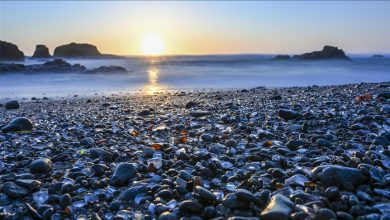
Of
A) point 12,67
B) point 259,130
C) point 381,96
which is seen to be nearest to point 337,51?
point 12,67

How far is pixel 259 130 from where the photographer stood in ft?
17.3

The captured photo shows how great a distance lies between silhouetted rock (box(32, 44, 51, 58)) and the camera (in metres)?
74.6

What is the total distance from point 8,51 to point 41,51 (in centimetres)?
2159

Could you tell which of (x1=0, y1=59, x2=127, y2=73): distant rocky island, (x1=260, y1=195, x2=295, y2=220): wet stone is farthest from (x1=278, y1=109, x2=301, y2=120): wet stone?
(x1=0, y1=59, x2=127, y2=73): distant rocky island

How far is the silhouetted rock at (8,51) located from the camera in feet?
176

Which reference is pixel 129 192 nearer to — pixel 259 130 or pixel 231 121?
pixel 259 130

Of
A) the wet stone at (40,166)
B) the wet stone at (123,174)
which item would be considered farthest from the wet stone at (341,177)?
the wet stone at (40,166)

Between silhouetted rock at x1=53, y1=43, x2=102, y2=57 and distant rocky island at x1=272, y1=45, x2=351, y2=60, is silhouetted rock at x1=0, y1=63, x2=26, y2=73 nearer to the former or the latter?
distant rocky island at x1=272, y1=45, x2=351, y2=60

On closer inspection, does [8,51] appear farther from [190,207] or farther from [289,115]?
[190,207]

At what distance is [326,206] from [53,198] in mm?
1946

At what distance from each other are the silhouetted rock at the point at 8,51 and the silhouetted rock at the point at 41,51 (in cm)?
2010

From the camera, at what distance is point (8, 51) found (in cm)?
5388

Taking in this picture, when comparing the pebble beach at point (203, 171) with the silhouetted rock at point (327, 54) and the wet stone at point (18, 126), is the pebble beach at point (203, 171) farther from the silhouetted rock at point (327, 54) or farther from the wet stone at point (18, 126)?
the silhouetted rock at point (327, 54)

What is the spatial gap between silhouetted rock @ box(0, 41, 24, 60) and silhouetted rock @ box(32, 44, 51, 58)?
20101mm
